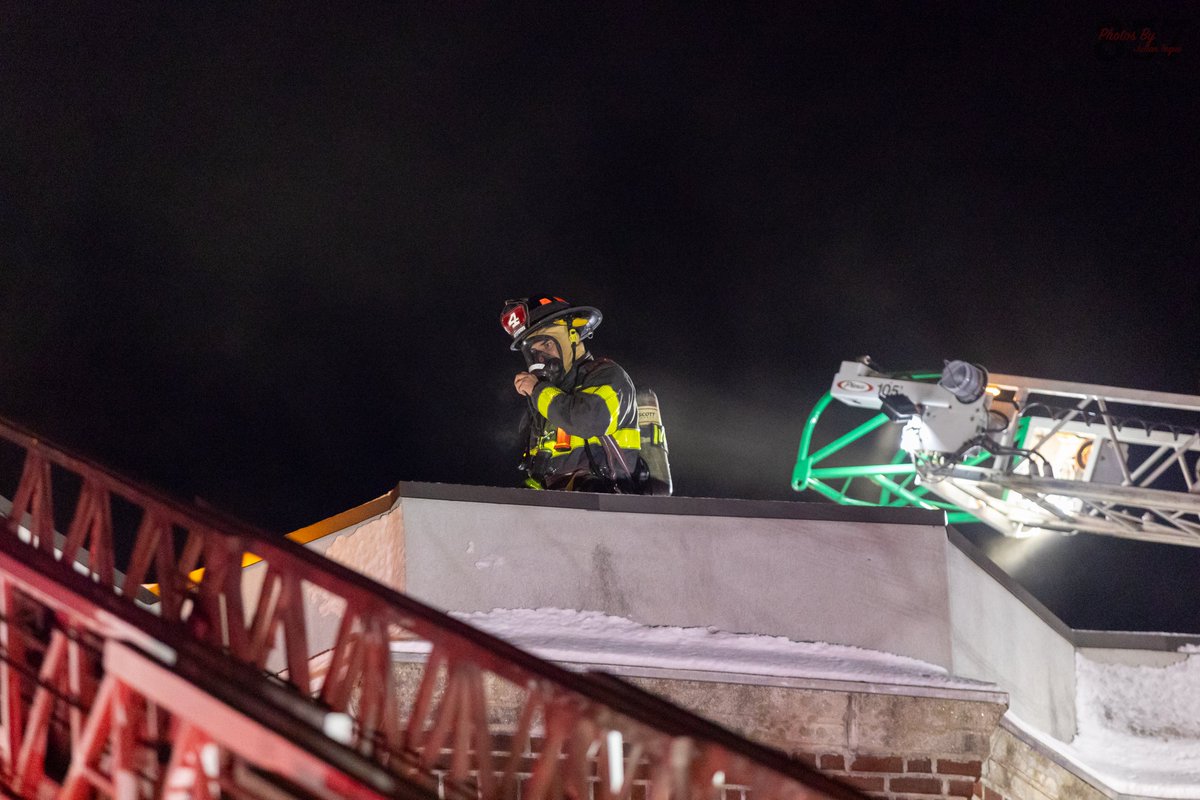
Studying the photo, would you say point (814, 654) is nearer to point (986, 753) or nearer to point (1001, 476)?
point (986, 753)

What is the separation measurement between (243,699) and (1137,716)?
18.3 ft

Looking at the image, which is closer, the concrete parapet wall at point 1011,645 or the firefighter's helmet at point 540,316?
the concrete parapet wall at point 1011,645

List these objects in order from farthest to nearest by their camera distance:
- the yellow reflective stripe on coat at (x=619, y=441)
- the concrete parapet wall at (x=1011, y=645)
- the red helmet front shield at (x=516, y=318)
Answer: the red helmet front shield at (x=516, y=318)
the yellow reflective stripe on coat at (x=619, y=441)
the concrete parapet wall at (x=1011, y=645)

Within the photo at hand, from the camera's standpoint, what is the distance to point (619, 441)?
261 inches

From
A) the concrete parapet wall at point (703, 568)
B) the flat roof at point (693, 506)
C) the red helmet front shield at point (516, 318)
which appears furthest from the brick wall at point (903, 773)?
the red helmet front shield at point (516, 318)

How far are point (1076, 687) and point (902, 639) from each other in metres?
2.00

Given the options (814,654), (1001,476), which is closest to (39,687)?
(814,654)

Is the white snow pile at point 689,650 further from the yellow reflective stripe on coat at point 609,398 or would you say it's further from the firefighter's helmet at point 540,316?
the firefighter's helmet at point 540,316

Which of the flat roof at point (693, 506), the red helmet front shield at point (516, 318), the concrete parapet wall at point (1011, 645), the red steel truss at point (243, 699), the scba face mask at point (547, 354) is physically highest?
the red helmet front shield at point (516, 318)

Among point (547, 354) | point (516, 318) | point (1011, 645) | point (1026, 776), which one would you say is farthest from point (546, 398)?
point (1026, 776)

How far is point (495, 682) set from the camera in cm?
502

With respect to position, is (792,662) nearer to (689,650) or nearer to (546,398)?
(689,650)

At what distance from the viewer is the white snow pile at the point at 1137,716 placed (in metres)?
6.41

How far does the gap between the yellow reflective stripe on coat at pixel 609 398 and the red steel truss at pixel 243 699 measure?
2.40 metres
